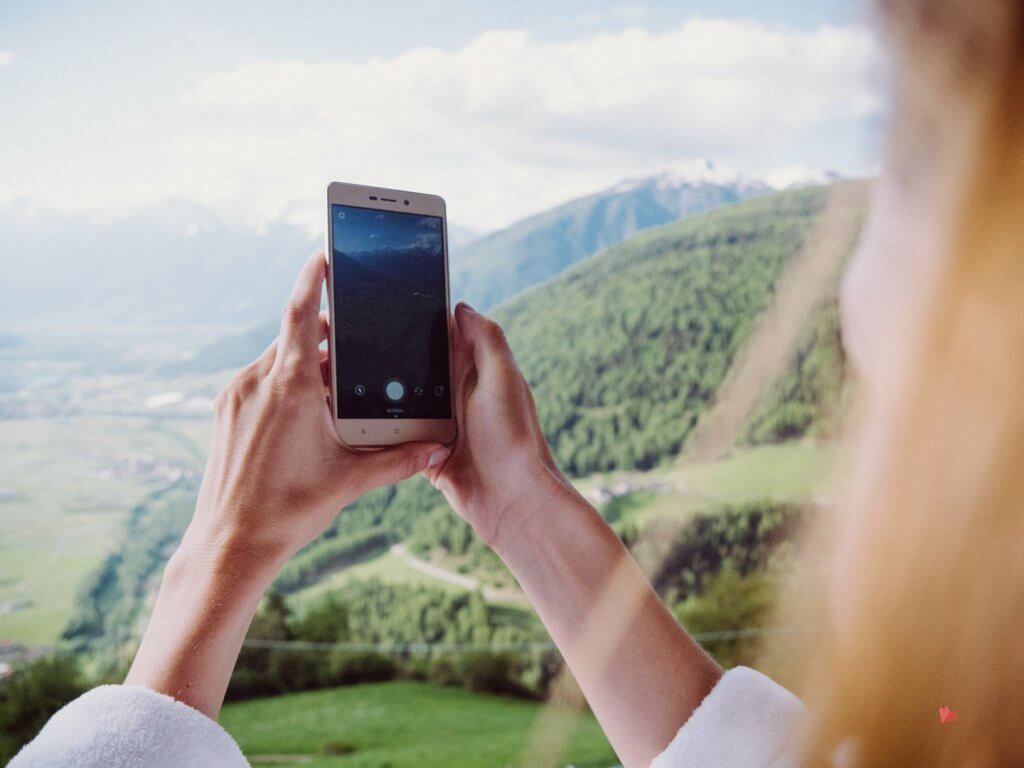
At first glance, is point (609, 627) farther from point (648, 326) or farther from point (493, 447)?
point (648, 326)

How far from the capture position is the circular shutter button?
0.74 metres

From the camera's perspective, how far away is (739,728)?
48 centimetres

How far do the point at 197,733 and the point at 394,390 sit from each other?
36 centimetres

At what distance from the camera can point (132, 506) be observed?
1637mm

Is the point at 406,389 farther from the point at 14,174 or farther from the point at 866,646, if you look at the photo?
the point at 14,174

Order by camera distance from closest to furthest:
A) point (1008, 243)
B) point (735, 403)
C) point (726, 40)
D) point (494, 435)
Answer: point (1008, 243) < point (494, 435) < point (726, 40) < point (735, 403)

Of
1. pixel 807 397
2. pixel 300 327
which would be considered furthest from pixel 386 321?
pixel 807 397

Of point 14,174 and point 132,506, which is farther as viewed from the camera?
point 132,506

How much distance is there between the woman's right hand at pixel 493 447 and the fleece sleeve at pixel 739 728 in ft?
0.58

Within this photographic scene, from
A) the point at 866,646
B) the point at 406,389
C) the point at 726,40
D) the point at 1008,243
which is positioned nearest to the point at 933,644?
the point at 866,646

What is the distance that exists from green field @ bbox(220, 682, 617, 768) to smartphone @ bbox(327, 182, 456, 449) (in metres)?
1.14

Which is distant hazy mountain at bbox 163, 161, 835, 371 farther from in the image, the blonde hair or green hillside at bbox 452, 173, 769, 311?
the blonde hair

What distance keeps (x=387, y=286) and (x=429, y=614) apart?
4.22ft

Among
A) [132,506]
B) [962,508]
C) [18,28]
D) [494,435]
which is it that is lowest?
[132,506]
